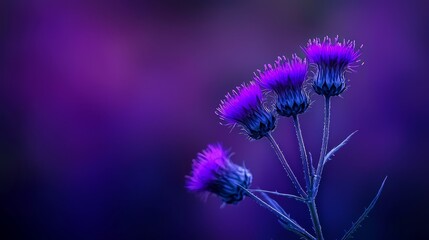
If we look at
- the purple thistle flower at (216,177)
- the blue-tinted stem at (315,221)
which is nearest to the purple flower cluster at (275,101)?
the purple thistle flower at (216,177)

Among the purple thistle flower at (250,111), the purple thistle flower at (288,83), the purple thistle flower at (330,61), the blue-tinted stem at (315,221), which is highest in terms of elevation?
the purple thistle flower at (330,61)

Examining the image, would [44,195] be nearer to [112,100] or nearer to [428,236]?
[112,100]

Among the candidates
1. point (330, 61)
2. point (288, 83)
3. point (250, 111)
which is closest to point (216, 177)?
point (250, 111)

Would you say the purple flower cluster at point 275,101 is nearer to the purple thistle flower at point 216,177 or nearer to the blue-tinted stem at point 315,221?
the purple thistle flower at point 216,177

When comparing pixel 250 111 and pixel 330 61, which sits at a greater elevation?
pixel 330 61

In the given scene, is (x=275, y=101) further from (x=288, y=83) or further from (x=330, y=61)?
(x=330, y=61)
